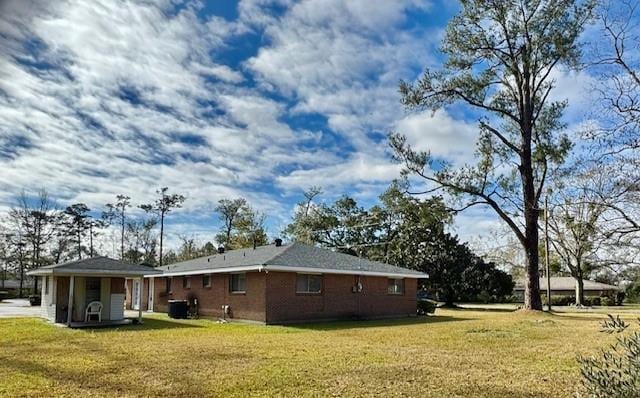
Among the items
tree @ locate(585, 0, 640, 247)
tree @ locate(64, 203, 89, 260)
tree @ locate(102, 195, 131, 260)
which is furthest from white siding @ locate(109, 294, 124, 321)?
tree @ locate(64, 203, 89, 260)

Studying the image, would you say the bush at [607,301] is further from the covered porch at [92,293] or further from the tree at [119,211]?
the tree at [119,211]

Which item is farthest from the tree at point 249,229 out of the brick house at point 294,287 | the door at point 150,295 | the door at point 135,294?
the brick house at point 294,287

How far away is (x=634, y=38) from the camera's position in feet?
25.7

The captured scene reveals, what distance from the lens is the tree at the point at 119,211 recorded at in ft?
182

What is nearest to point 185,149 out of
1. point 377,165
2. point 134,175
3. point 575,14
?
point 134,175

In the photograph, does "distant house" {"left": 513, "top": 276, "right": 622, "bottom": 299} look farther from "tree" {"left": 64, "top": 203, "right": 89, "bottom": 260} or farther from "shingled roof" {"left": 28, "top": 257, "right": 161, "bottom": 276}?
"tree" {"left": 64, "top": 203, "right": 89, "bottom": 260}

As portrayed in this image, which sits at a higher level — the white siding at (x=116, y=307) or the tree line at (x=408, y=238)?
the tree line at (x=408, y=238)

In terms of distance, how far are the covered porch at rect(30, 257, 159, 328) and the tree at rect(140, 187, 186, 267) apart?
34182mm

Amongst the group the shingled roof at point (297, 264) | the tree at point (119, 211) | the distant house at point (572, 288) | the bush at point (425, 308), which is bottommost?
the distant house at point (572, 288)

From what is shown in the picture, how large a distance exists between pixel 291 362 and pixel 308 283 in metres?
10.6

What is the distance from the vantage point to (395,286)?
968 inches

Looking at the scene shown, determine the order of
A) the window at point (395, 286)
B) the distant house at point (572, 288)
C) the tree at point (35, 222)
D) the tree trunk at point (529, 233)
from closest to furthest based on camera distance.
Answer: the window at point (395, 286), the tree trunk at point (529, 233), the tree at point (35, 222), the distant house at point (572, 288)

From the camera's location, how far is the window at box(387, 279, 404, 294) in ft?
79.6

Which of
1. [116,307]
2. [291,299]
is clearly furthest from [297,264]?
[116,307]
